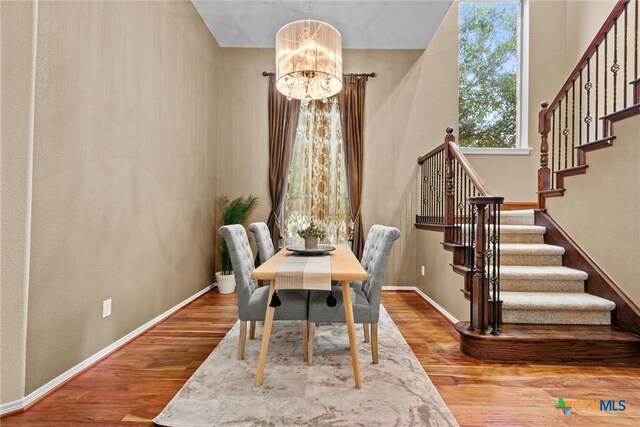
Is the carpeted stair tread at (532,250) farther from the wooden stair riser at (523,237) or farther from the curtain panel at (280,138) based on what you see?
the curtain panel at (280,138)

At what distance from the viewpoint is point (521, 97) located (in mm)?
4891

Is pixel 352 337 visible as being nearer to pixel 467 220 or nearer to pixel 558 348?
pixel 558 348

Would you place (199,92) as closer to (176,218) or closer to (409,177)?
(176,218)

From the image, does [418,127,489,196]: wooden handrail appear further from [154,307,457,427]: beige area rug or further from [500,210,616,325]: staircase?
[154,307,457,427]: beige area rug

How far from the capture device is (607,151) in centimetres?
276

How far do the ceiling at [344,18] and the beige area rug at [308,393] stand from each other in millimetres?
3789

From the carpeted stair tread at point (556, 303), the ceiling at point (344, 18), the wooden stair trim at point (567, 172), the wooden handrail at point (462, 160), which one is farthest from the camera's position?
the ceiling at point (344, 18)

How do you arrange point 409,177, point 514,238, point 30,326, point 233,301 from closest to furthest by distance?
point 30,326, point 514,238, point 233,301, point 409,177

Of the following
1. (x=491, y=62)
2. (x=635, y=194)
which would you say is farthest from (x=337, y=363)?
(x=491, y=62)

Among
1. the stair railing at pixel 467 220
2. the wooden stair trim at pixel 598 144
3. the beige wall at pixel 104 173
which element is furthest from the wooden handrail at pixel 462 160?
the beige wall at pixel 104 173

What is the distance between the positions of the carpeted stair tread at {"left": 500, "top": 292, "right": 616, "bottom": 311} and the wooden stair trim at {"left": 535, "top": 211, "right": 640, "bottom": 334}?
0.07m

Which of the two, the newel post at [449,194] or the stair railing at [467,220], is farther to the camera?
the newel post at [449,194]

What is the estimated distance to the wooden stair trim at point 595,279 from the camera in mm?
2523

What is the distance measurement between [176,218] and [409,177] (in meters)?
3.14
